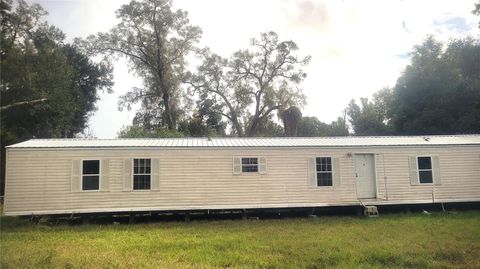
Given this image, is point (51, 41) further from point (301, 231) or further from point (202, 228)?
point (301, 231)

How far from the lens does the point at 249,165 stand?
16875mm

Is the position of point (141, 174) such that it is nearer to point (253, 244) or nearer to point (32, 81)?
point (253, 244)

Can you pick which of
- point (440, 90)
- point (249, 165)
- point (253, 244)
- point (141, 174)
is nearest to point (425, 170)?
point (249, 165)

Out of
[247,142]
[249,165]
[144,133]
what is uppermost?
[144,133]

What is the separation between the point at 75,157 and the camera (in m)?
15.8

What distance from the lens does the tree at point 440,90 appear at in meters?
32.6

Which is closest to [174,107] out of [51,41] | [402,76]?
[51,41]

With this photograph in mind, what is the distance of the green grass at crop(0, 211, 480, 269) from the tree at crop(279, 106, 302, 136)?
61.6 ft

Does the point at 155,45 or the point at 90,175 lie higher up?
the point at 155,45

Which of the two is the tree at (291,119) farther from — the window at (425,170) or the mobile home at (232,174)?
the window at (425,170)

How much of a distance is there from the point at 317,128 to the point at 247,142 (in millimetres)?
33598

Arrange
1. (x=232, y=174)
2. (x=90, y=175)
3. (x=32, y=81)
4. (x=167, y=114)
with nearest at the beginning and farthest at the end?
(x=90, y=175), (x=232, y=174), (x=32, y=81), (x=167, y=114)

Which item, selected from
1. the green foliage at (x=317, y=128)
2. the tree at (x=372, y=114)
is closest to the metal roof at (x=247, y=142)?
the tree at (x=372, y=114)

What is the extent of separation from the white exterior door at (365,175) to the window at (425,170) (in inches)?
77.3
